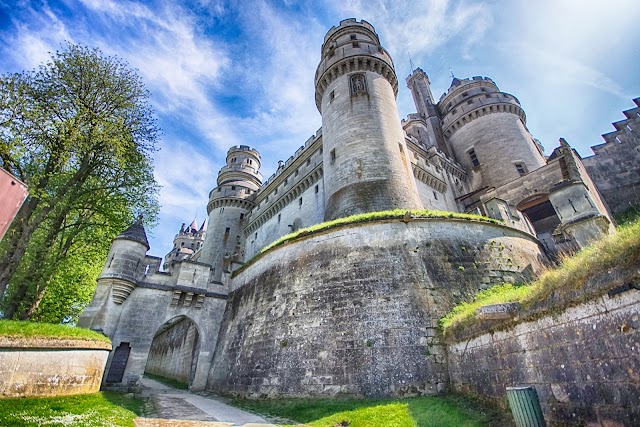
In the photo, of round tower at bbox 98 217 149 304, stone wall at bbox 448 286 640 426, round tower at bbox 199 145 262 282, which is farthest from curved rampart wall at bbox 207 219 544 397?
round tower at bbox 199 145 262 282

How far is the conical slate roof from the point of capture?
14797 millimetres

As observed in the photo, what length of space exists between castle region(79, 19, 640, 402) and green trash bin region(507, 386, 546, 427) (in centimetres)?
391

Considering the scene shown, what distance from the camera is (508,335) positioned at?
6582mm

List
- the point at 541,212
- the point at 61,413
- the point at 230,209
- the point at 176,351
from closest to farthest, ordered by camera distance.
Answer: the point at 61,413 < the point at 541,212 < the point at 176,351 < the point at 230,209

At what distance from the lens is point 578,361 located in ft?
16.5

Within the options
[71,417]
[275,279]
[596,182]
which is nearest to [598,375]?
[71,417]

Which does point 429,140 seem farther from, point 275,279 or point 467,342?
point 467,342

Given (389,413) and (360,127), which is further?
(360,127)

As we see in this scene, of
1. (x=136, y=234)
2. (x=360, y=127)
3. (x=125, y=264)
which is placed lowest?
(x=125, y=264)

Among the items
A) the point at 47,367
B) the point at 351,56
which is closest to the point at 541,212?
the point at 351,56

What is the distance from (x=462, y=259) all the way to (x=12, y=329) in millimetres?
13609

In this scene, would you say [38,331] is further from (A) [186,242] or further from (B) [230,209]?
(A) [186,242]

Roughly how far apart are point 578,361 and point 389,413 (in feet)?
13.1

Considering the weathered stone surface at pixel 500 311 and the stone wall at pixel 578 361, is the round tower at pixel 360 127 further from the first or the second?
the stone wall at pixel 578 361
